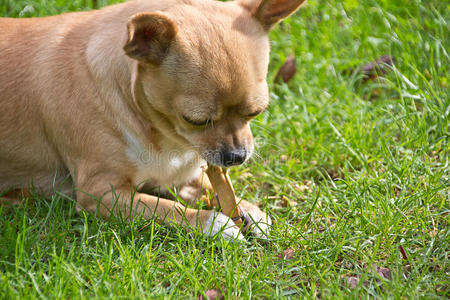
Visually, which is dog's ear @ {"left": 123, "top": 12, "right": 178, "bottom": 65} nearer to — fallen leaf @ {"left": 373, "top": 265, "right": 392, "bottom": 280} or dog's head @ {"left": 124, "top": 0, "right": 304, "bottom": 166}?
dog's head @ {"left": 124, "top": 0, "right": 304, "bottom": 166}

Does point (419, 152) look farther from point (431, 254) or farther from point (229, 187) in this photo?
point (229, 187)

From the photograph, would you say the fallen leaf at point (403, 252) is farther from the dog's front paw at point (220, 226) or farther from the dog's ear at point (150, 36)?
the dog's ear at point (150, 36)

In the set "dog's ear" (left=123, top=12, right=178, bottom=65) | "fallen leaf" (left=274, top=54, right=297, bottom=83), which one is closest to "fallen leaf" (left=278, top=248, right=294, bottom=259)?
"dog's ear" (left=123, top=12, right=178, bottom=65)

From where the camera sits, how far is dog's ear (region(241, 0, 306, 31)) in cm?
291

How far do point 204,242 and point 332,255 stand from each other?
0.69 meters

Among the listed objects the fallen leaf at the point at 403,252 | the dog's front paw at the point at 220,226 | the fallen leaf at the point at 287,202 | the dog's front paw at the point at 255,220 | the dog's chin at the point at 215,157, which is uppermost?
the dog's chin at the point at 215,157

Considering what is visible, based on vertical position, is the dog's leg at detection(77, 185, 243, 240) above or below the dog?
below

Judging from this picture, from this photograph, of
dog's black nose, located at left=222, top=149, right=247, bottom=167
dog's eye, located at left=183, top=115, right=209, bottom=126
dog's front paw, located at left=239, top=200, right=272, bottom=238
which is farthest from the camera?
dog's front paw, located at left=239, top=200, right=272, bottom=238

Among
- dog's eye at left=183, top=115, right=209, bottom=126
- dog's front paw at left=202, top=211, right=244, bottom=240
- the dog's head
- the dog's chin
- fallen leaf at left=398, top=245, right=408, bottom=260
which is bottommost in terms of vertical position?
dog's front paw at left=202, top=211, right=244, bottom=240

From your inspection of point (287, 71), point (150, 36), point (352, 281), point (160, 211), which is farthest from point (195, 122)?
point (287, 71)

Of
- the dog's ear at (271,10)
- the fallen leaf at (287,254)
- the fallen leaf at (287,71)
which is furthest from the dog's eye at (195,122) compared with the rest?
the fallen leaf at (287,71)

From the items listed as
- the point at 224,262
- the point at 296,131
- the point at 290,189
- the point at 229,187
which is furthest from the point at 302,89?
the point at 224,262

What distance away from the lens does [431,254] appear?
108 inches

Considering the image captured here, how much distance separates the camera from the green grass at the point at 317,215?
2.52 m
